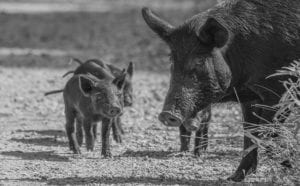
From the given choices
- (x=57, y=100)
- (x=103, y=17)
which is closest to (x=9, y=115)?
(x=57, y=100)

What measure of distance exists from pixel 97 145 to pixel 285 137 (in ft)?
11.3

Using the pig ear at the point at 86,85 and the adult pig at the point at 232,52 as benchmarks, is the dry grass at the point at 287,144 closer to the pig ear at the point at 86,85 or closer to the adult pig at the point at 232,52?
the adult pig at the point at 232,52

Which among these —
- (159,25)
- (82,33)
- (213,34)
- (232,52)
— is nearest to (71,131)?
(159,25)

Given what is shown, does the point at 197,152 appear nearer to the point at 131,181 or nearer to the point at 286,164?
the point at 131,181

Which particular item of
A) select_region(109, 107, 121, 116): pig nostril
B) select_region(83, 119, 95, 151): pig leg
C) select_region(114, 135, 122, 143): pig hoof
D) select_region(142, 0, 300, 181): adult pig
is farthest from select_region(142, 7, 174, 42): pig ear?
select_region(114, 135, 122, 143): pig hoof

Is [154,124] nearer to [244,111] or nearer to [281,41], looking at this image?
[244,111]

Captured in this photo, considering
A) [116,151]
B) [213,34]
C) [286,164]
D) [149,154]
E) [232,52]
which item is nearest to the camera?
[286,164]

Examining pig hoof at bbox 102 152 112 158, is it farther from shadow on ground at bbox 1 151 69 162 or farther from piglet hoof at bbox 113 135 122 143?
piglet hoof at bbox 113 135 122 143

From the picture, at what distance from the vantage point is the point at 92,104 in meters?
8.48

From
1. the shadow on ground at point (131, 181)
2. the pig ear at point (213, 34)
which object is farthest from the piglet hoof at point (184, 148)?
the pig ear at point (213, 34)

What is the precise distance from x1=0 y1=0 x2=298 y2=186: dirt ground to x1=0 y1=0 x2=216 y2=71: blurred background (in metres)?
0.04

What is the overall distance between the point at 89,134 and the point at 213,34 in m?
2.51

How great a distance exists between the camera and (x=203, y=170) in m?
7.29

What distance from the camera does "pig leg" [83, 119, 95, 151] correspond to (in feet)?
27.6
